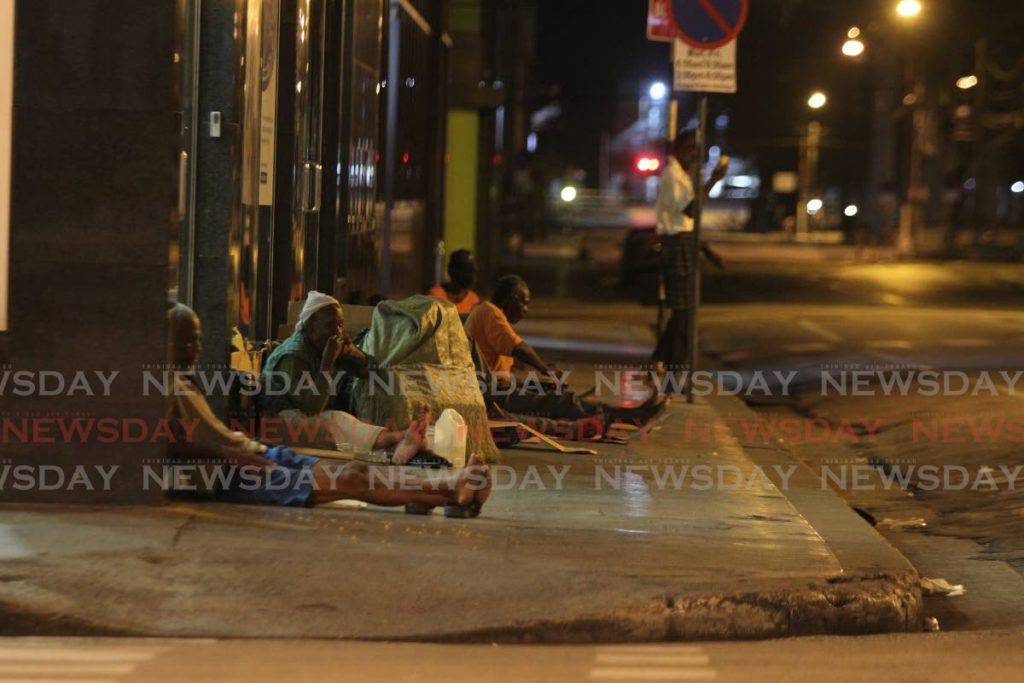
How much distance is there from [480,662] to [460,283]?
21.9 ft

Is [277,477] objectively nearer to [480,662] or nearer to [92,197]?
[92,197]

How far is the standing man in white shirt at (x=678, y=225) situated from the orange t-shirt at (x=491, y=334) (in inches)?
129

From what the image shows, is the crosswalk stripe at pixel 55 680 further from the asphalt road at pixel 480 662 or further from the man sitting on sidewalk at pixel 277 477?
the man sitting on sidewalk at pixel 277 477

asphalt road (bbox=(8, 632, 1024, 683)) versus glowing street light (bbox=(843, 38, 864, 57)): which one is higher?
glowing street light (bbox=(843, 38, 864, 57))

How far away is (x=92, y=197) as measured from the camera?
6953 millimetres

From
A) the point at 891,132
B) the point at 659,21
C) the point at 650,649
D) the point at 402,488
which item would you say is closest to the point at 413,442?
the point at 402,488

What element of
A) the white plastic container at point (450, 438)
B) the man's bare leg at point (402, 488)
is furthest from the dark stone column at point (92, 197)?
the white plastic container at point (450, 438)

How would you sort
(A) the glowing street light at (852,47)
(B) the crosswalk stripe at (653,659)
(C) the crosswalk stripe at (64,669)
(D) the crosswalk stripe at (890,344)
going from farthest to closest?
(A) the glowing street light at (852,47) → (D) the crosswalk stripe at (890,344) → (B) the crosswalk stripe at (653,659) → (C) the crosswalk stripe at (64,669)

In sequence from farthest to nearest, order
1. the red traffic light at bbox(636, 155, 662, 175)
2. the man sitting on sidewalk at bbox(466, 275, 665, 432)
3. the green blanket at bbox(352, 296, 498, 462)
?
1. the red traffic light at bbox(636, 155, 662, 175)
2. the man sitting on sidewalk at bbox(466, 275, 665, 432)
3. the green blanket at bbox(352, 296, 498, 462)

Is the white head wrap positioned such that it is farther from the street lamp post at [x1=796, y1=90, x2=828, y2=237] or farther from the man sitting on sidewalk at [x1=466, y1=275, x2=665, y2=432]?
the street lamp post at [x1=796, y1=90, x2=828, y2=237]

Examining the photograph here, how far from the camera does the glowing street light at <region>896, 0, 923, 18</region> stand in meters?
37.2

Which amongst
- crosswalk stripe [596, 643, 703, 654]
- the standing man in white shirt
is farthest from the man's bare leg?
the standing man in white shirt

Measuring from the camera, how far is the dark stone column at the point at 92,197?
694 cm

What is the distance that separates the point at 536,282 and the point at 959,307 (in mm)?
10203
